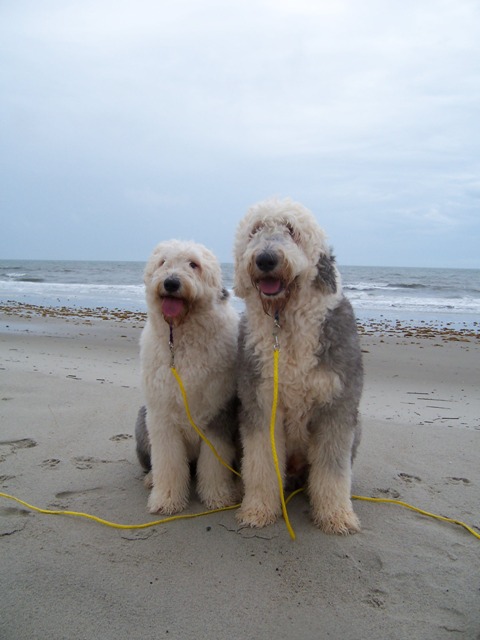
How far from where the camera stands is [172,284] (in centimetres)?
312

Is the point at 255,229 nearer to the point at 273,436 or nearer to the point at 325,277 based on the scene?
the point at 325,277

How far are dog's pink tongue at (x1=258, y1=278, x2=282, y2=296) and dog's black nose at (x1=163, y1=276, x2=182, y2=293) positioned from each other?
0.66 metres

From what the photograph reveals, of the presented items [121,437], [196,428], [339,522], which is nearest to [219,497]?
[196,428]

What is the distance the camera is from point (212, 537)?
292 centimetres

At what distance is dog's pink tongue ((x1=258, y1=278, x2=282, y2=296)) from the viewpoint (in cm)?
273

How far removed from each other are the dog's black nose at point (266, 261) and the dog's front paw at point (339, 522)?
161 centimetres

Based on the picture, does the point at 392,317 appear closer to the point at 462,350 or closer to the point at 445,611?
the point at 462,350

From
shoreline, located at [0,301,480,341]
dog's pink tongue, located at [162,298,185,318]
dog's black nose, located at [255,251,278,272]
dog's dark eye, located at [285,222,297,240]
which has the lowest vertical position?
shoreline, located at [0,301,480,341]

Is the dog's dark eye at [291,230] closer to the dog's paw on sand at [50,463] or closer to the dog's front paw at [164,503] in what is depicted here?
the dog's front paw at [164,503]

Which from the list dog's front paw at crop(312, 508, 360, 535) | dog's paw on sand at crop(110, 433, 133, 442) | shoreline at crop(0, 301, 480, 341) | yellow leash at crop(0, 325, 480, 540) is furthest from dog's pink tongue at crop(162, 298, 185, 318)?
shoreline at crop(0, 301, 480, 341)

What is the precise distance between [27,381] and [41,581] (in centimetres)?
391

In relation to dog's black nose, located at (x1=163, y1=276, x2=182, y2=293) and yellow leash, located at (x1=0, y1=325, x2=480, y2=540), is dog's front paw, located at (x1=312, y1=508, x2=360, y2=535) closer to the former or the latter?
yellow leash, located at (x1=0, y1=325, x2=480, y2=540)

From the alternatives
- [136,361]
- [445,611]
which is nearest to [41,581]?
[445,611]

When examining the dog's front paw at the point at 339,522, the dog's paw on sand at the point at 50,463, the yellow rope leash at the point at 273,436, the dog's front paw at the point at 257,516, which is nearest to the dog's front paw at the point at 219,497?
the dog's front paw at the point at 257,516
